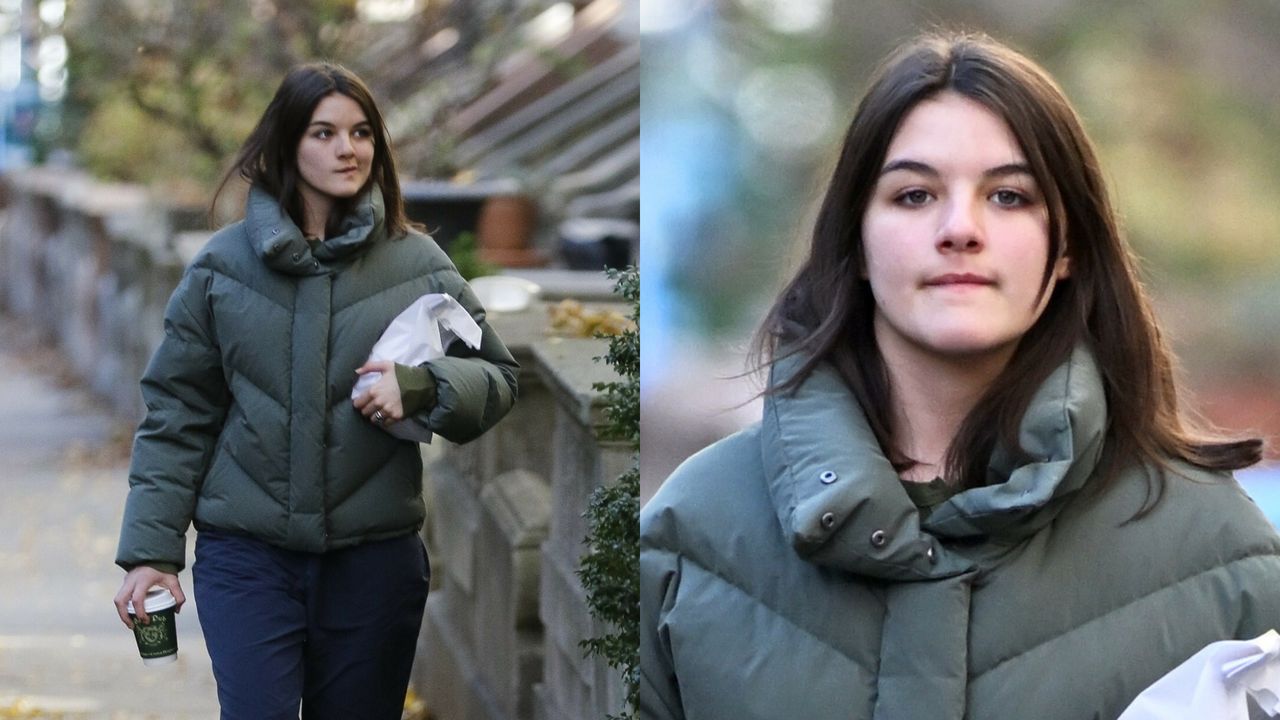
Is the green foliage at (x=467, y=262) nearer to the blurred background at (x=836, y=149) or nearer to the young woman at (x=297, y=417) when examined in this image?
the young woman at (x=297, y=417)

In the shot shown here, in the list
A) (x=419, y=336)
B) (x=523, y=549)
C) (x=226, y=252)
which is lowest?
(x=523, y=549)

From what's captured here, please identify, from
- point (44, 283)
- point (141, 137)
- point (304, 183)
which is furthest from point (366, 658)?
point (44, 283)

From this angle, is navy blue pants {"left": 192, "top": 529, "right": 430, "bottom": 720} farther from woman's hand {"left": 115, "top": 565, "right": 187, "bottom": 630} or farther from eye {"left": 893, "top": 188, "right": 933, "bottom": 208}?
eye {"left": 893, "top": 188, "right": 933, "bottom": 208}

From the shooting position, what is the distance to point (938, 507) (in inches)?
60.6

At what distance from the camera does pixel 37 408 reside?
39.6 ft

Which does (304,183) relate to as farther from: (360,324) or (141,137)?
(141,137)

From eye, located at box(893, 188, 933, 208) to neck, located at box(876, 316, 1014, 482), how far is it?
120 mm

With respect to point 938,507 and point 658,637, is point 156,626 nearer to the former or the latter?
point 658,637

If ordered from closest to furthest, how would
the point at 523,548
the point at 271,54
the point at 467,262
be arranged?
1. the point at 523,548
2. the point at 467,262
3. the point at 271,54

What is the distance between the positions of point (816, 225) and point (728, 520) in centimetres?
26

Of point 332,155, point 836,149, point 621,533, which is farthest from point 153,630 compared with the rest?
point 836,149

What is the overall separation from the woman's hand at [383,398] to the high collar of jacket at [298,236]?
19cm

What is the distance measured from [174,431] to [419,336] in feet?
1.36

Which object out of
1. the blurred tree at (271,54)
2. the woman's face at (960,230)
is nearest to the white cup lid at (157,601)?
the woman's face at (960,230)
